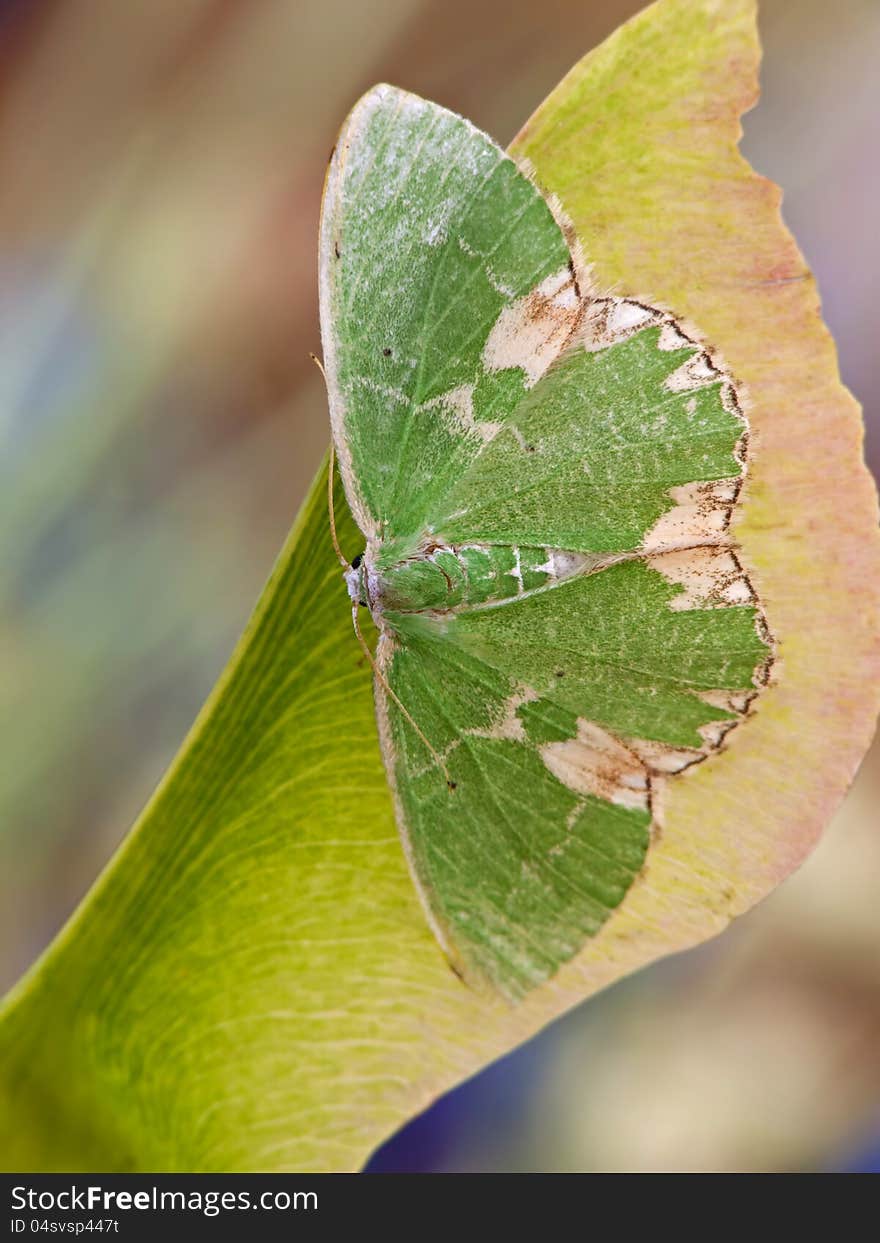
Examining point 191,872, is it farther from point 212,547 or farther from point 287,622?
point 212,547

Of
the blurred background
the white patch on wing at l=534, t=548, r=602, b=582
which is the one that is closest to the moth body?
the white patch on wing at l=534, t=548, r=602, b=582

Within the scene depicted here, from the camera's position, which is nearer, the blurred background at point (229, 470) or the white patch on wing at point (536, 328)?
the white patch on wing at point (536, 328)

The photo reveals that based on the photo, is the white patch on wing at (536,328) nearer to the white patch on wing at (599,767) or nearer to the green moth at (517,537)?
the green moth at (517,537)

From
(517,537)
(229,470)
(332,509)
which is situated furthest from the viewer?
(229,470)

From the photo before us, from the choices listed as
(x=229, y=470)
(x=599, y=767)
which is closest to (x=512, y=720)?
(x=599, y=767)

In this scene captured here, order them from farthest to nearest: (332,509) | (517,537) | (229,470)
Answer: (229,470) < (517,537) < (332,509)

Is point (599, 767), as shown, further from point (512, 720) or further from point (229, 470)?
point (229, 470)

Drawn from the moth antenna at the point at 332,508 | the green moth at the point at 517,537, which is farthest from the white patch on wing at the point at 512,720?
the moth antenna at the point at 332,508

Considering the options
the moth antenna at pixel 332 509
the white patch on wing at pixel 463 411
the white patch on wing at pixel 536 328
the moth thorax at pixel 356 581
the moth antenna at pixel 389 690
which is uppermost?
the white patch on wing at pixel 536 328
